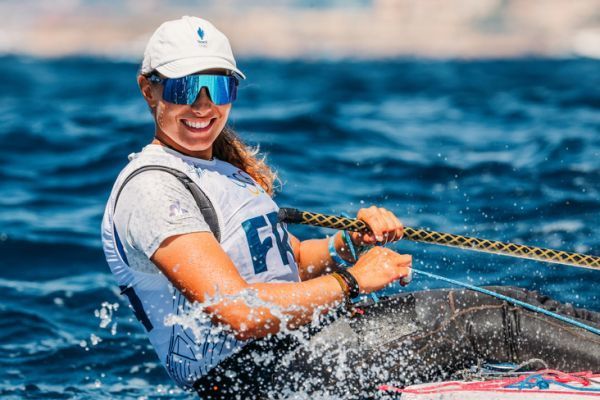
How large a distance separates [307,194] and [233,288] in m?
7.58

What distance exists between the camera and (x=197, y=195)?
4031 millimetres

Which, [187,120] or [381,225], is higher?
[187,120]

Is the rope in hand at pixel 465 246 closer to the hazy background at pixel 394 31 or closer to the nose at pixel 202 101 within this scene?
the nose at pixel 202 101

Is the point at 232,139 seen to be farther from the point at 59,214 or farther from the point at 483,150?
the point at 483,150

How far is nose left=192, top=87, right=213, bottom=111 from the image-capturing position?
410 cm

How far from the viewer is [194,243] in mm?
3742

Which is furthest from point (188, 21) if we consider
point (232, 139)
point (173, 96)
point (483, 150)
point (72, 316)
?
point (483, 150)

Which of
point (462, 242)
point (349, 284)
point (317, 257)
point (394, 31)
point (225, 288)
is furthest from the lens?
point (394, 31)

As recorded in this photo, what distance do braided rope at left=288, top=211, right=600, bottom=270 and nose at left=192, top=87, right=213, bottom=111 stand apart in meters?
0.75

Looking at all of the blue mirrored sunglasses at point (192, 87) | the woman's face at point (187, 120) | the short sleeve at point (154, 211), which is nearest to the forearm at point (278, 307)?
the short sleeve at point (154, 211)

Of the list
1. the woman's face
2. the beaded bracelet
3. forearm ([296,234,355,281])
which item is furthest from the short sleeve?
forearm ([296,234,355,281])

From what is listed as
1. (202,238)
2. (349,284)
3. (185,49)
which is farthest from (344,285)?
(185,49)

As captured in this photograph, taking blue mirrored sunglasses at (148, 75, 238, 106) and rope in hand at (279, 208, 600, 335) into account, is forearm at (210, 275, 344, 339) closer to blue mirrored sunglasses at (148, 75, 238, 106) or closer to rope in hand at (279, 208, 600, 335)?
rope in hand at (279, 208, 600, 335)

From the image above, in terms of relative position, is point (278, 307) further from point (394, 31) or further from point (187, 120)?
point (394, 31)
